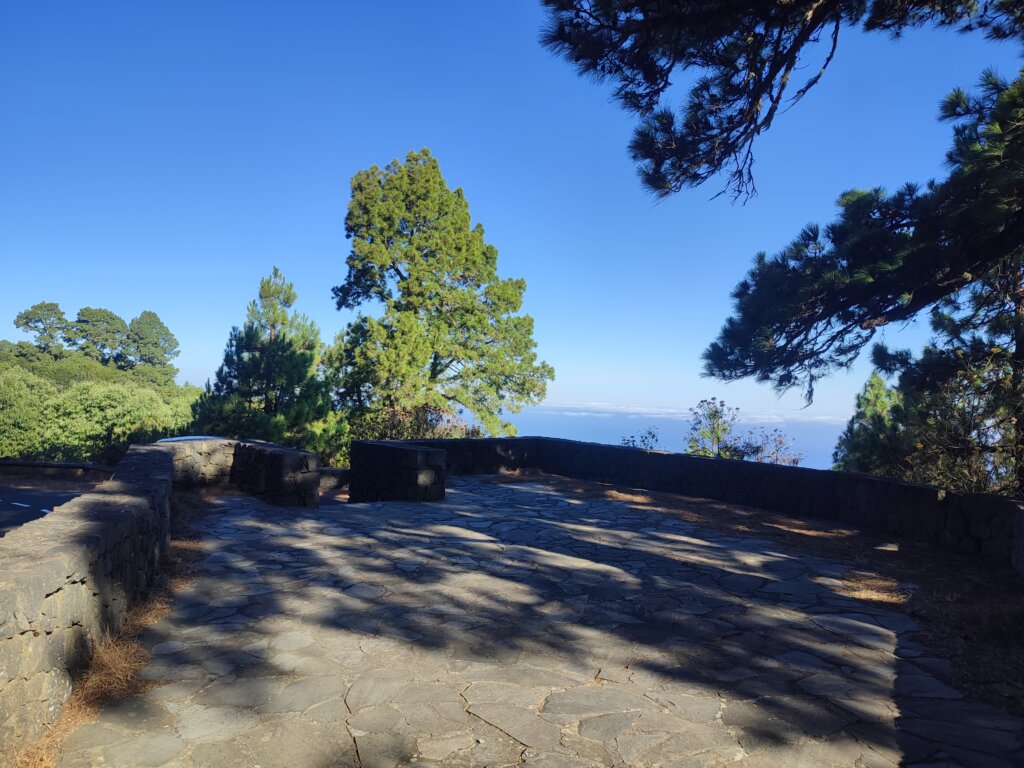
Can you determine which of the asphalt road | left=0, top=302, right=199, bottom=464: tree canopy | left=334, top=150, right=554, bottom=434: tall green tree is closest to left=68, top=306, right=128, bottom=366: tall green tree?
left=0, top=302, right=199, bottom=464: tree canopy

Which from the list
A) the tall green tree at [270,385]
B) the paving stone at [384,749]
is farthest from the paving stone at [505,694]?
the tall green tree at [270,385]

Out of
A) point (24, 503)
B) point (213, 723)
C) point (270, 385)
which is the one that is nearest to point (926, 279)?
point (213, 723)

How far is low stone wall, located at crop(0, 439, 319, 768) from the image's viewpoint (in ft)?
7.82

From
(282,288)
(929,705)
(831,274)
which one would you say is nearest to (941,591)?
(929,705)

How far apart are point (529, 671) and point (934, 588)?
3850 millimetres

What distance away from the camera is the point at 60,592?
276cm

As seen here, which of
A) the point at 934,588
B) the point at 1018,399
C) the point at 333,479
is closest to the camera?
the point at 934,588

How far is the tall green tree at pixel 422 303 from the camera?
2114 centimetres

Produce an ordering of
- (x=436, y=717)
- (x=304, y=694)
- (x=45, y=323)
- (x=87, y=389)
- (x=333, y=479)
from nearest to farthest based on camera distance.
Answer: (x=436, y=717) < (x=304, y=694) < (x=333, y=479) < (x=87, y=389) < (x=45, y=323)

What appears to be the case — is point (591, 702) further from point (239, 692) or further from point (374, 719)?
point (239, 692)

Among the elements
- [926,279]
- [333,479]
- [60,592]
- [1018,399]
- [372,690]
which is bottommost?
[372,690]

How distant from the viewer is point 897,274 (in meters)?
8.10

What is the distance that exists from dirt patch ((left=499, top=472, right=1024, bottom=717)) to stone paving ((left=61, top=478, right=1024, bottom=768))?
0.19 m

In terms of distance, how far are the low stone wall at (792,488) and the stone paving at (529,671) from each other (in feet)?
5.63
